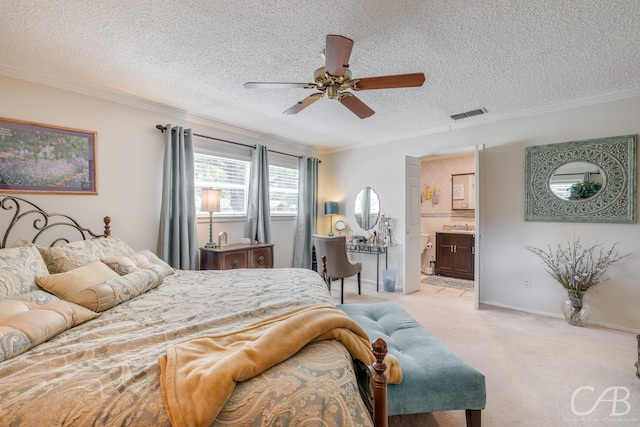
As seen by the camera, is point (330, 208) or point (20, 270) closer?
point (20, 270)

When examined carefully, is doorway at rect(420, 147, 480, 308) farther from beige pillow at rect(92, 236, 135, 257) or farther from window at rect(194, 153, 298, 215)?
beige pillow at rect(92, 236, 135, 257)

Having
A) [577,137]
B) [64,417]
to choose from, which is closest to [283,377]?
[64,417]

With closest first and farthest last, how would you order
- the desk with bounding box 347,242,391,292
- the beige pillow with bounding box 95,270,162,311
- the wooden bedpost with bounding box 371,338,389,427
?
the wooden bedpost with bounding box 371,338,389,427, the beige pillow with bounding box 95,270,162,311, the desk with bounding box 347,242,391,292

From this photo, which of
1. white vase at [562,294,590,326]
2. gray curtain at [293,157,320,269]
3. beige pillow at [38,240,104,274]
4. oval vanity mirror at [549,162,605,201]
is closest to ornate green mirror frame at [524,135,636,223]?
oval vanity mirror at [549,162,605,201]

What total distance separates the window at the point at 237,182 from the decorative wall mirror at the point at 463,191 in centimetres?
324

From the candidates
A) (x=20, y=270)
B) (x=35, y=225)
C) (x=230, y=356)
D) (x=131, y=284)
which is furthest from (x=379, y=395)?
(x=35, y=225)

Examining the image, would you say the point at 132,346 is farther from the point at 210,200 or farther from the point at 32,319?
the point at 210,200

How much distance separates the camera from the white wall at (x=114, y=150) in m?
2.53

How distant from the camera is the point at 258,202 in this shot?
4.30 metres

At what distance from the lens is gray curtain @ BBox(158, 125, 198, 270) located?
10.8 feet

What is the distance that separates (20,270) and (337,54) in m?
2.23

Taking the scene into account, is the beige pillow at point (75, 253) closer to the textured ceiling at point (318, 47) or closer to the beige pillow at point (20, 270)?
the beige pillow at point (20, 270)

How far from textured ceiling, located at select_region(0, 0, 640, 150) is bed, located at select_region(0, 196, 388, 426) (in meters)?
1.50

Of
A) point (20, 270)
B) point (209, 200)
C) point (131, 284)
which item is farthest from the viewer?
point (209, 200)
